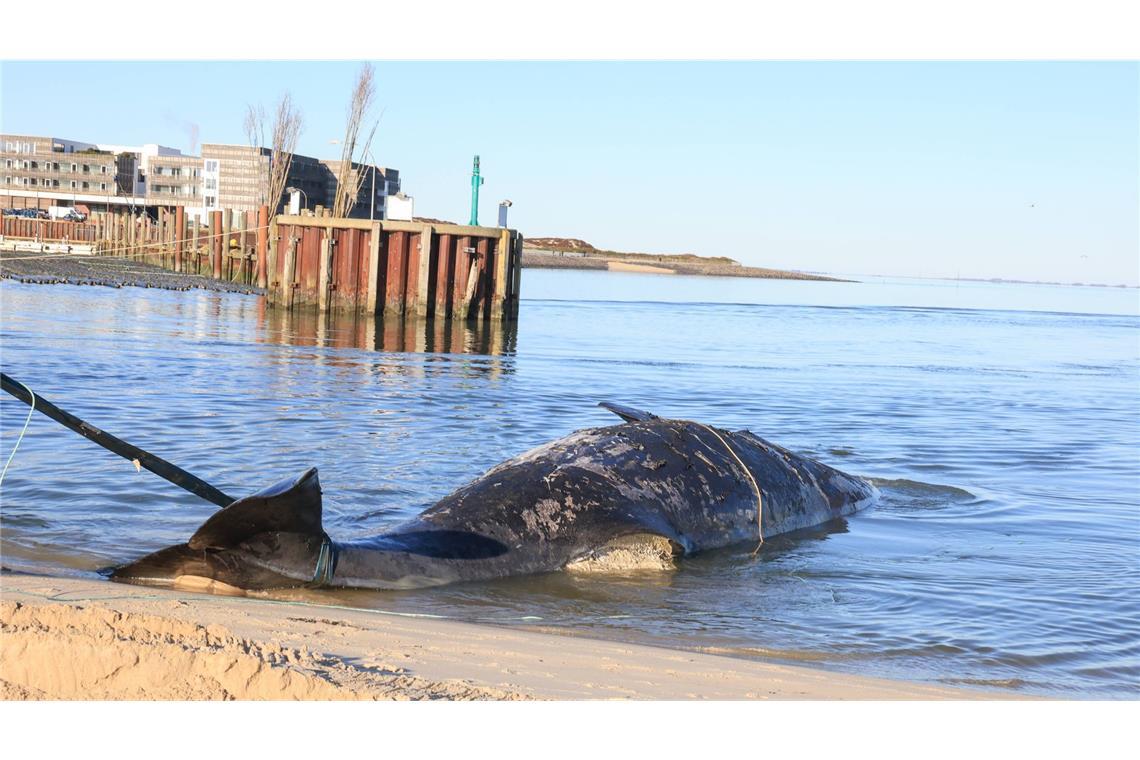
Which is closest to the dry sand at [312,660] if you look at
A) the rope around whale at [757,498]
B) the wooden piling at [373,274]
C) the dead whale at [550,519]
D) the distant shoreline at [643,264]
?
the dead whale at [550,519]

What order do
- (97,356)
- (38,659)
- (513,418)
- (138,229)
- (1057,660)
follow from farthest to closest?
(138,229) < (97,356) < (513,418) < (1057,660) < (38,659)

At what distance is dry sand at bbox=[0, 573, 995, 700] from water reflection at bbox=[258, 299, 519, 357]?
15.9 m

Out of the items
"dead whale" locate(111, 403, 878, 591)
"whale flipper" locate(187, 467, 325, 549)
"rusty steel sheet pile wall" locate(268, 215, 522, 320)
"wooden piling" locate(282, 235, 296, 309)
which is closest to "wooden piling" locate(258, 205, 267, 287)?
"wooden piling" locate(282, 235, 296, 309)

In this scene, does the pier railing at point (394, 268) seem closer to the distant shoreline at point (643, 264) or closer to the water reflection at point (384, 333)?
the water reflection at point (384, 333)

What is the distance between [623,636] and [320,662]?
6.75ft

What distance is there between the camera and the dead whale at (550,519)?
610cm

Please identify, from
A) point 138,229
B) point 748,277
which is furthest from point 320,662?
point 748,277

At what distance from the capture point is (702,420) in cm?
1436

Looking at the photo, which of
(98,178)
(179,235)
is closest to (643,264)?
(98,178)

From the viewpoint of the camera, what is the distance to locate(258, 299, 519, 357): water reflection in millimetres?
22228

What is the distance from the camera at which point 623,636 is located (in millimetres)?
6133

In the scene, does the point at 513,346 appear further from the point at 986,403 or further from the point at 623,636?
the point at 623,636

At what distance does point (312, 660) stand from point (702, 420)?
10.2 metres

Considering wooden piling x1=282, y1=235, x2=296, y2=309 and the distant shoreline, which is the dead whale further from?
the distant shoreline
